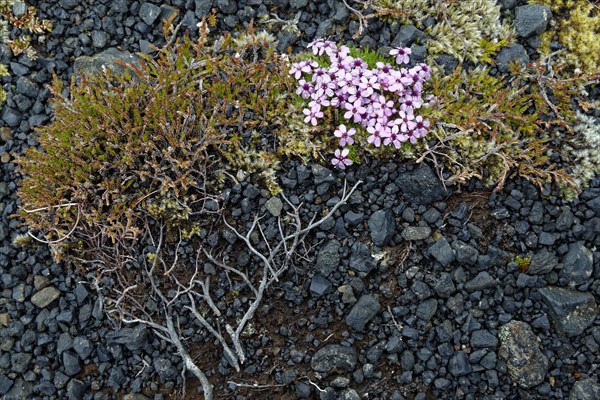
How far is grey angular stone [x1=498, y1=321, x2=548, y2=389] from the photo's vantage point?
4.83 meters

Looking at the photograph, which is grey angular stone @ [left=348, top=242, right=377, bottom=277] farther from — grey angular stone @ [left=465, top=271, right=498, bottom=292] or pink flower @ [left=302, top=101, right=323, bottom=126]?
pink flower @ [left=302, top=101, right=323, bottom=126]

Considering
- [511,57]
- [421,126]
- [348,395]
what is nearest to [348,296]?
[348,395]

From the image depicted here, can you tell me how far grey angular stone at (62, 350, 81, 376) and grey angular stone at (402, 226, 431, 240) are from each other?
3.24 meters

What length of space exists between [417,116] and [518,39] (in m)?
1.52

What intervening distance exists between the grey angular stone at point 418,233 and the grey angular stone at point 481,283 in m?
0.57

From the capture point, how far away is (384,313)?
5078mm

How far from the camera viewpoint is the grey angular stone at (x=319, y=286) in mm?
5102

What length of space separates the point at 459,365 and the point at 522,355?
0.54 meters

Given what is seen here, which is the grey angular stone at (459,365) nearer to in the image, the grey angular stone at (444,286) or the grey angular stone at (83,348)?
the grey angular stone at (444,286)

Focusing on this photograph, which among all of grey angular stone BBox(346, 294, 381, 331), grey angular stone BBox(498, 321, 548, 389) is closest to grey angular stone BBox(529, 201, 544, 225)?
grey angular stone BBox(498, 321, 548, 389)

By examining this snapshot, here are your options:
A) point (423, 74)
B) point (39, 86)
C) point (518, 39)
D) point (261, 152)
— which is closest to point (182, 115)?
point (261, 152)

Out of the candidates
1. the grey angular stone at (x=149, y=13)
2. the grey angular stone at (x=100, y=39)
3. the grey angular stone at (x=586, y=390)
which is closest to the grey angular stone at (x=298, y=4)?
the grey angular stone at (x=149, y=13)

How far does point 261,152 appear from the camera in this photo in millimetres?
5363

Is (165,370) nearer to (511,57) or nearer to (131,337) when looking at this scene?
(131,337)
